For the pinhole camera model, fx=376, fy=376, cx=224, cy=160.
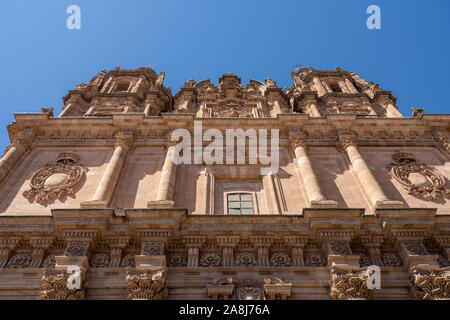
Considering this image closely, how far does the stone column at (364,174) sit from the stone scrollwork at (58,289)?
9.32 m

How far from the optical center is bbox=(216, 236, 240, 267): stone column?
1095 cm

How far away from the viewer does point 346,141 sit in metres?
16.3

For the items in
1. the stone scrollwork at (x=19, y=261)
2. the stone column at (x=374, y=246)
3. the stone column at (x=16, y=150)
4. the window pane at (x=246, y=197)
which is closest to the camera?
the stone scrollwork at (x=19, y=261)

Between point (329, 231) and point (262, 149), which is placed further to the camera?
point (262, 149)

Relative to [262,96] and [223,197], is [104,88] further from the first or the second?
[223,197]

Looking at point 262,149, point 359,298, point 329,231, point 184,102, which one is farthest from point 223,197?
point 184,102

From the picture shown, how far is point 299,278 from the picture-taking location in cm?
1037

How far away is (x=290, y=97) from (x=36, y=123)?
49.7 feet

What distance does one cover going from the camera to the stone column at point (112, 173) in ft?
40.2

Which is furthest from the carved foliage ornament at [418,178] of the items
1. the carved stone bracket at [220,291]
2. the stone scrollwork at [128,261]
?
the stone scrollwork at [128,261]

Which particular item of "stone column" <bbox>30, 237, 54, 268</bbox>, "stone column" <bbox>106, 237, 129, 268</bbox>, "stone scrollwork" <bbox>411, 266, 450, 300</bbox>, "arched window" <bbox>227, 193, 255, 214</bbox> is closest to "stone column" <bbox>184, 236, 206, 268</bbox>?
"stone column" <bbox>106, 237, 129, 268</bbox>

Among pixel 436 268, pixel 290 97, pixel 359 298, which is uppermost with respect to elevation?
pixel 290 97

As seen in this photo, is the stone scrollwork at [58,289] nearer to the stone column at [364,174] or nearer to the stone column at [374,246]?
the stone column at [374,246]

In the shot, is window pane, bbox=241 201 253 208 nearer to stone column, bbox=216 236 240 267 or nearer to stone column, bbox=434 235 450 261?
stone column, bbox=216 236 240 267
